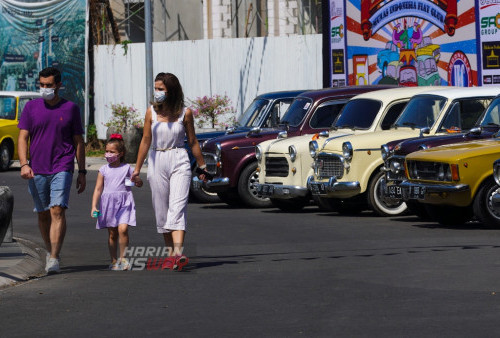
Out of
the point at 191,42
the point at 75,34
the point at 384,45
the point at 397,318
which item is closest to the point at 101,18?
the point at 75,34

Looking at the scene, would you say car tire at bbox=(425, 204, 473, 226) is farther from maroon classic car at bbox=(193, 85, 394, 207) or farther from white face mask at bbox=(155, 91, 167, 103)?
white face mask at bbox=(155, 91, 167, 103)

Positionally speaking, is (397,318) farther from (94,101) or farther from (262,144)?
(94,101)

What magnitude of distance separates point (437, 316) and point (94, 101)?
1109 inches

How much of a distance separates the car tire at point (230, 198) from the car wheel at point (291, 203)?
3.29 feet

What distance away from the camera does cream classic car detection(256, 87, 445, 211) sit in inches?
713

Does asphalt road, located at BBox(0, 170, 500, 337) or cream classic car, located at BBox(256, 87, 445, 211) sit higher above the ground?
cream classic car, located at BBox(256, 87, 445, 211)

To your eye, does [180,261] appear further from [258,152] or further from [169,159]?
[258,152]

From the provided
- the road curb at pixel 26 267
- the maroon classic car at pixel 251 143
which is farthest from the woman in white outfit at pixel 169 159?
the maroon classic car at pixel 251 143

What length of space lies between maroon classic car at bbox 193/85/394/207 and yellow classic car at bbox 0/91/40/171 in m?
10.2

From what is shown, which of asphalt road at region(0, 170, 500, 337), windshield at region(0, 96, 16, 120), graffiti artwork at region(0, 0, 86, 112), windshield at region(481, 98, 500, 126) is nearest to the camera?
asphalt road at region(0, 170, 500, 337)

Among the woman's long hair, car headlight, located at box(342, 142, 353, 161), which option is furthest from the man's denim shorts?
car headlight, located at box(342, 142, 353, 161)

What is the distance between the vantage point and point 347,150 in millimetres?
17016

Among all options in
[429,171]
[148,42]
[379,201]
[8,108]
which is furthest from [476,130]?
[8,108]

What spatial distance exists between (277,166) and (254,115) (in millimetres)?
2667
